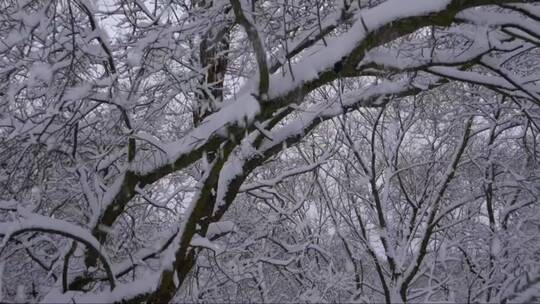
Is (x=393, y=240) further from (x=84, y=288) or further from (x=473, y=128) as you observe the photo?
(x=84, y=288)

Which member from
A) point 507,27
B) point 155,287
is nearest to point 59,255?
point 155,287

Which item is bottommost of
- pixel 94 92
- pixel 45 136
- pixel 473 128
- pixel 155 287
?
pixel 155 287

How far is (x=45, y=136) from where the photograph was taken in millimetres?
4309

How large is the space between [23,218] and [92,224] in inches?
39.5

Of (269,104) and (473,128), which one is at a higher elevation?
(473,128)

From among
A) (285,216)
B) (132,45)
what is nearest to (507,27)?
(132,45)

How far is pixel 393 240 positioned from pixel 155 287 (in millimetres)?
4465

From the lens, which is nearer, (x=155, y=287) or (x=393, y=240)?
(x=155, y=287)

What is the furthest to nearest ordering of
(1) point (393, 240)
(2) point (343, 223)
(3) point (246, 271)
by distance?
(2) point (343, 223)
(1) point (393, 240)
(3) point (246, 271)

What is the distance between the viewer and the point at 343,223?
9.34 meters

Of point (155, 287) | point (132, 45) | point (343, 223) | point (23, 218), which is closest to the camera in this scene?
point (23, 218)

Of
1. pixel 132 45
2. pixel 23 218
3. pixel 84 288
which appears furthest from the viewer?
pixel 84 288

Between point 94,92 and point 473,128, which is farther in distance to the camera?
point 473,128

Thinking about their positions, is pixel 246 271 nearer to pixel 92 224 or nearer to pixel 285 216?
pixel 285 216
